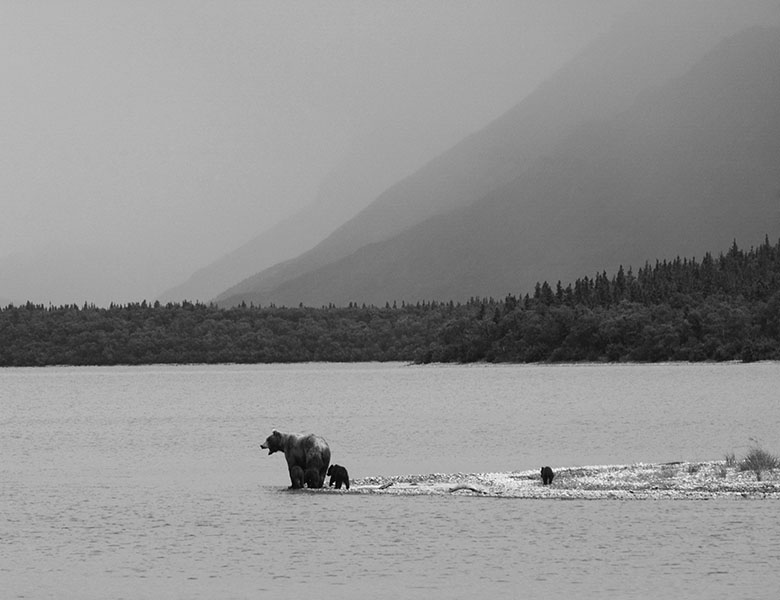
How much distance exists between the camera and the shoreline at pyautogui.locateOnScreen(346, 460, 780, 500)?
4231cm

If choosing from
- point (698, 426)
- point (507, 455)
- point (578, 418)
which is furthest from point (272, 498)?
point (578, 418)

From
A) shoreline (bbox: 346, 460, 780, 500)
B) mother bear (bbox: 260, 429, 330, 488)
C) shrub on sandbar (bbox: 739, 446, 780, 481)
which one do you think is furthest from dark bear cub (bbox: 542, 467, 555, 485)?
mother bear (bbox: 260, 429, 330, 488)

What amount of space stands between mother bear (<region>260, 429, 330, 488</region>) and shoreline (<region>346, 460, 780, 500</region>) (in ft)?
4.32

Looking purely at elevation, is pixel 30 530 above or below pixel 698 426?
below

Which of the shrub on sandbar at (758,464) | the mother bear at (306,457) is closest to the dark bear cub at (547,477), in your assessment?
the shrub on sandbar at (758,464)

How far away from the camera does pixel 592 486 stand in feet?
147

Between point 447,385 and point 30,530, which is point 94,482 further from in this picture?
point 447,385

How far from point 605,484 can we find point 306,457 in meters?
9.88

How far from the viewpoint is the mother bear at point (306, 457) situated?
45.5 metres

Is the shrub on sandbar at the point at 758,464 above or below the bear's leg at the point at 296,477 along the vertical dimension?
above

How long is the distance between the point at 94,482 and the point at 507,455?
66.1 ft

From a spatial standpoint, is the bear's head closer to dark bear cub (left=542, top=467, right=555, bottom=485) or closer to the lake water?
the lake water

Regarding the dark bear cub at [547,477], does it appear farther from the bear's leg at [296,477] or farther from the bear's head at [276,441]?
the bear's head at [276,441]

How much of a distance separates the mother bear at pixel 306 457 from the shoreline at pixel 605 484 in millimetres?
1315
